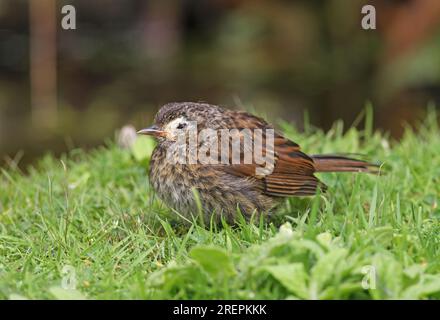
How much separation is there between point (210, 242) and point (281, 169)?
90 cm

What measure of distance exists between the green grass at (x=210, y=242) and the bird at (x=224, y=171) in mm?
130

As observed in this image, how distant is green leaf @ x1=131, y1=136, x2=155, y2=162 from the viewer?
5160 millimetres

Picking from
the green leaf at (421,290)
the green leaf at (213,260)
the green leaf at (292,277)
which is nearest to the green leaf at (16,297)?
the green leaf at (213,260)

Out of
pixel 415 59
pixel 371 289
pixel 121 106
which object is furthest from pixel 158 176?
pixel 415 59

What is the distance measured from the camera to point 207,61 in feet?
38.3

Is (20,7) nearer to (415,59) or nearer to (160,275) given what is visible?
(415,59)

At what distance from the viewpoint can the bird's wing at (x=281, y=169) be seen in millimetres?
4305

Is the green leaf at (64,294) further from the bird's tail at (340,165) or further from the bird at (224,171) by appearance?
the bird's tail at (340,165)

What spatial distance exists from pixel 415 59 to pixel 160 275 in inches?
308

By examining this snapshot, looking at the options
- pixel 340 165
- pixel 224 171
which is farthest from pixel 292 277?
pixel 340 165

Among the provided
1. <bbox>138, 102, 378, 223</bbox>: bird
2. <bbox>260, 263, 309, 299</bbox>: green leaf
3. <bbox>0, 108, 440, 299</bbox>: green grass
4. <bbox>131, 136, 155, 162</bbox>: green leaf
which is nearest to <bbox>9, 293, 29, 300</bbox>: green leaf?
<bbox>0, 108, 440, 299</bbox>: green grass

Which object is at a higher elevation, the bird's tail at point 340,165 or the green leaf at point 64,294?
the bird's tail at point 340,165

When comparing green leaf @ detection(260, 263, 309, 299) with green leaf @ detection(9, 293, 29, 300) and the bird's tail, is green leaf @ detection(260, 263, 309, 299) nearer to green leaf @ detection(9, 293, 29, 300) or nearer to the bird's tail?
green leaf @ detection(9, 293, 29, 300)
